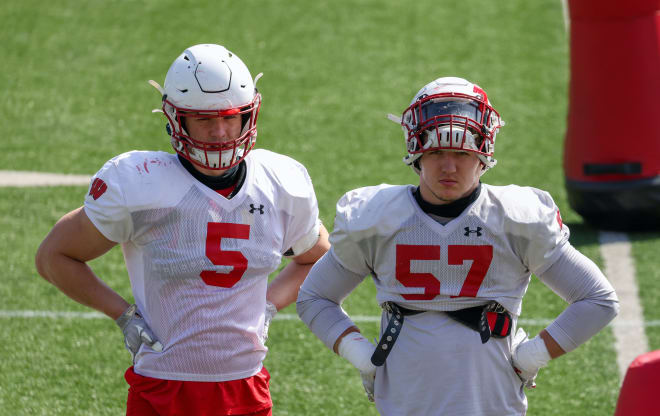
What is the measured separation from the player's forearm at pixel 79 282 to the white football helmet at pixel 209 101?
21.3 inches

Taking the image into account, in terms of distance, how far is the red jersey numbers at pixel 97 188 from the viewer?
342 cm

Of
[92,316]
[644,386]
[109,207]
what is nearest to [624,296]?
[92,316]

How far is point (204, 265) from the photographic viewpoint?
3.45m

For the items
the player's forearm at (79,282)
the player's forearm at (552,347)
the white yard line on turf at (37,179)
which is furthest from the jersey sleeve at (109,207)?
the white yard line on turf at (37,179)

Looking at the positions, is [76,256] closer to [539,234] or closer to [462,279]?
[462,279]

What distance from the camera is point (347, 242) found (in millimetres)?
3178

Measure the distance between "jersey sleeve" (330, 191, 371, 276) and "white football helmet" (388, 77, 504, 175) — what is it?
0.23 m

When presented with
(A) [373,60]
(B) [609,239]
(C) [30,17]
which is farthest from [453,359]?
(C) [30,17]

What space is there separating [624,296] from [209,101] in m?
4.12

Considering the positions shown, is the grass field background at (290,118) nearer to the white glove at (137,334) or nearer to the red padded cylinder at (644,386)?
the white glove at (137,334)

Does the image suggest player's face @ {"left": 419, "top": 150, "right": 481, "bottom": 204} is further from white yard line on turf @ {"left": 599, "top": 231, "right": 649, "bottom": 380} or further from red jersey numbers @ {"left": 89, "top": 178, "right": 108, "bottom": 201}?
white yard line on turf @ {"left": 599, "top": 231, "right": 649, "bottom": 380}

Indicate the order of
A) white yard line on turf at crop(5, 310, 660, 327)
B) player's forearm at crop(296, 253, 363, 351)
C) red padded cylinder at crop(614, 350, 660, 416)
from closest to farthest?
1. red padded cylinder at crop(614, 350, 660, 416)
2. player's forearm at crop(296, 253, 363, 351)
3. white yard line on turf at crop(5, 310, 660, 327)

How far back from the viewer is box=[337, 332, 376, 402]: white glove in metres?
3.24

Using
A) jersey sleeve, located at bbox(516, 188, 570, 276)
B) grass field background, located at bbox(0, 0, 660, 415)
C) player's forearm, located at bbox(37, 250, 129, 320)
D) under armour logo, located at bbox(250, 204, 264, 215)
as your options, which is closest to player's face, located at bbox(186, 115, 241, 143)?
under armour logo, located at bbox(250, 204, 264, 215)
